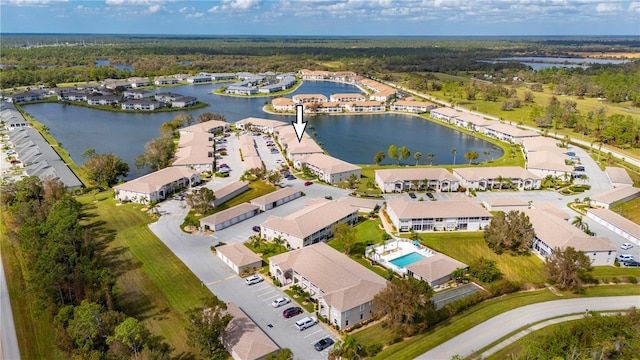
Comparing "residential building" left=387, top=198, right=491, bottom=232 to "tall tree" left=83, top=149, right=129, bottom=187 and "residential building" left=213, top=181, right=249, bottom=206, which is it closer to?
"residential building" left=213, top=181, right=249, bottom=206

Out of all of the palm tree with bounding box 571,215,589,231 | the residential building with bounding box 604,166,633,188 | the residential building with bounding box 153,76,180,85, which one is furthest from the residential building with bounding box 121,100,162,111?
the residential building with bounding box 604,166,633,188

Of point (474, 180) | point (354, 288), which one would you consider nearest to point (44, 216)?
point (354, 288)

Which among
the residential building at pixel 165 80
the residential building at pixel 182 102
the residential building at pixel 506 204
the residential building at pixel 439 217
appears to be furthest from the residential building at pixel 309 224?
the residential building at pixel 165 80

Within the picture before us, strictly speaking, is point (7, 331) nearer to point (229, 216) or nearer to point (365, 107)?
point (229, 216)

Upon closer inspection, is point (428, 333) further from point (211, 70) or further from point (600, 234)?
point (211, 70)

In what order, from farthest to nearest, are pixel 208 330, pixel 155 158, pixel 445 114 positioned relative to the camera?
pixel 445 114, pixel 155 158, pixel 208 330

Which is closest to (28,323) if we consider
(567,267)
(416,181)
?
(567,267)
